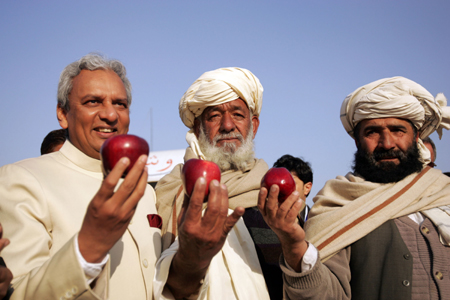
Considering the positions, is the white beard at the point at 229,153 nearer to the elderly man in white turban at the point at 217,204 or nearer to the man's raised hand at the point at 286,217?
the elderly man in white turban at the point at 217,204

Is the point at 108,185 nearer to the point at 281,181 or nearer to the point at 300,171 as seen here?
the point at 281,181

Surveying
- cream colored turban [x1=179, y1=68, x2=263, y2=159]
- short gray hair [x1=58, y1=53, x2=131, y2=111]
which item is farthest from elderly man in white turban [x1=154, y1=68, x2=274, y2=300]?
short gray hair [x1=58, y1=53, x2=131, y2=111]

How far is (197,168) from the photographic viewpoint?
2.29m

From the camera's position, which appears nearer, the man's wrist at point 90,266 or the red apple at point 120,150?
the man's wrist at point 90,266

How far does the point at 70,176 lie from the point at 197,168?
806mm

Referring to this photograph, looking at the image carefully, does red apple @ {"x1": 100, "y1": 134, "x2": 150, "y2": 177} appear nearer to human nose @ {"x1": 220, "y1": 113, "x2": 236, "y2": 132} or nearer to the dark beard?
human nose @ {"x1": 220, "y1": 113, "x2": 236, "y2": 132}

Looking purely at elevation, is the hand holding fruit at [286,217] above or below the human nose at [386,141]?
below

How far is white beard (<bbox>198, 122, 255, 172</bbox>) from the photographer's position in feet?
11.2

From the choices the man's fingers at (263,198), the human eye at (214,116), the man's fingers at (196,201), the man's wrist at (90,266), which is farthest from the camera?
the human eye at (214,116)

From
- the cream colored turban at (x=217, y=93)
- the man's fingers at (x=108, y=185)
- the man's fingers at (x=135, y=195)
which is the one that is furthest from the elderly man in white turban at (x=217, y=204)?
the man's fingers at (x=108, y=185)

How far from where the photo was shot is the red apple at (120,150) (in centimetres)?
189

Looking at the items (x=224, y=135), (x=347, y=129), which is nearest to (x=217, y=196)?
(x=224, y=135)

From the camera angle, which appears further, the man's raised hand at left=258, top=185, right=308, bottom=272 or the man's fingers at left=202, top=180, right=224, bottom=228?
the man's raised hand at left=258, top=185, right=308, bottom=272

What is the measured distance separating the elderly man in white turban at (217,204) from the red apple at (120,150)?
38 centimetres
